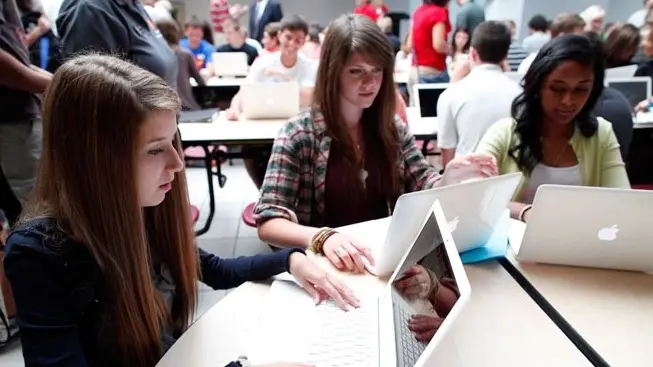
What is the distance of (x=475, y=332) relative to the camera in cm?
86

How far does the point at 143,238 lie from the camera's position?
2.80 feet

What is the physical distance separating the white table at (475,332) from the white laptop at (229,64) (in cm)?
365

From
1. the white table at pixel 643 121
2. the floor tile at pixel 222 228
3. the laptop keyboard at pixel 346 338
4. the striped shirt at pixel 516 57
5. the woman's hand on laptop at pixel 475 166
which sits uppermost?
the striped shirt at pixel 516 57

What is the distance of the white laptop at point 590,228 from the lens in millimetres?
962

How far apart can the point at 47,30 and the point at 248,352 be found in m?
2.44

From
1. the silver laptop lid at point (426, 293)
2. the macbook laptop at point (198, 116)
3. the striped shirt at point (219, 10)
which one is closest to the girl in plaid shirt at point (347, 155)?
the silver laptop lid at point (426, 293)

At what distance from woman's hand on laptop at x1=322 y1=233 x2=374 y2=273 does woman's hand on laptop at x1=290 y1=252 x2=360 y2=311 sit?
8cm

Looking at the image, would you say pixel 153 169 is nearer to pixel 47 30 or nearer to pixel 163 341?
pixel 163 341

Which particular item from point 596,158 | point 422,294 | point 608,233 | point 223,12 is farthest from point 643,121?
point 223,12

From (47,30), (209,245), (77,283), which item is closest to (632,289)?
(77,283)

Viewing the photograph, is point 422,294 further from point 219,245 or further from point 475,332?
point 219,245

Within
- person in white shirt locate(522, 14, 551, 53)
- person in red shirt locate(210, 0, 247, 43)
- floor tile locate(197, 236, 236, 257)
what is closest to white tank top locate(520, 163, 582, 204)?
floor tile locate(197, 236, 236, 257)

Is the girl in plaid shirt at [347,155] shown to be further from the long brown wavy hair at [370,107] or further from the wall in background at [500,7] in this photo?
the wall in background at [500,7]

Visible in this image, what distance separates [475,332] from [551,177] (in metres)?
0.89
